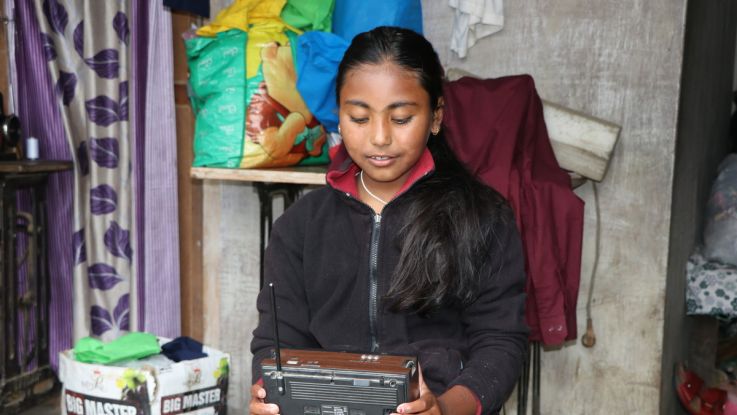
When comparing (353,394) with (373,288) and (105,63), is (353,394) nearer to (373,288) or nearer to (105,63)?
(373,288)

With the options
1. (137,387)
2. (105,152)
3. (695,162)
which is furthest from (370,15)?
(695,162)

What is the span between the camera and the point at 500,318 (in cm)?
145

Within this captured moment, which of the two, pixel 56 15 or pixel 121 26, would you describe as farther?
pixel 121 26

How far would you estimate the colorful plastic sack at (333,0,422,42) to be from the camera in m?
2.26

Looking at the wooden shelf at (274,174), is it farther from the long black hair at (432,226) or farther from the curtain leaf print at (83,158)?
the long black hair at (432,226)

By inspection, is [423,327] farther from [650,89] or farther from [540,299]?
[650,89]

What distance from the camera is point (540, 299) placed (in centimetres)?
208

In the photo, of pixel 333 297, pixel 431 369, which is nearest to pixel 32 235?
pixel 333 297

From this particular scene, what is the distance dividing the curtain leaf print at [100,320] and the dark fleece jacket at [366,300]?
1.48 m

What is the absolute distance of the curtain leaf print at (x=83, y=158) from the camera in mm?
2713

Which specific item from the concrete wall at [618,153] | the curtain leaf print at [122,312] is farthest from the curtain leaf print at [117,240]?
the concrete wall at [618,153]

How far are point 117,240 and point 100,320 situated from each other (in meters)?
0.29

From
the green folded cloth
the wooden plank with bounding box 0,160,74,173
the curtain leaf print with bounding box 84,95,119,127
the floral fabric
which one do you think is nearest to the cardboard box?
the green folded cloth

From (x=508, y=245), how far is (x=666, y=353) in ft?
4.59
